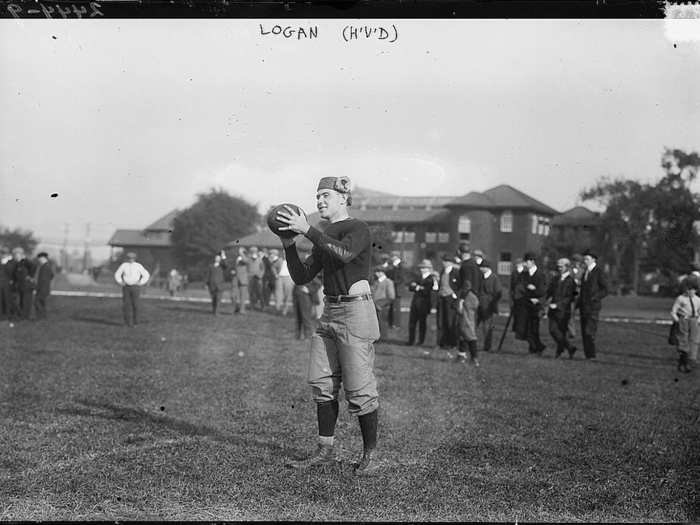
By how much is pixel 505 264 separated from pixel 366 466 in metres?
49.2

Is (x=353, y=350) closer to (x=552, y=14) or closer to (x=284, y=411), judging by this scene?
(x=284, y=411)

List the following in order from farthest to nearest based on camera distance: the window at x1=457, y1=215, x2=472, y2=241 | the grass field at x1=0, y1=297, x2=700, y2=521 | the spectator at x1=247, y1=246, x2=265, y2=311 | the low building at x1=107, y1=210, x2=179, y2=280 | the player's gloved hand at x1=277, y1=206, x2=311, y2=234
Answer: the low building at x1=107, y1=210, x2=179, y2=280, the window at x1=457, y1=215, x2=472, y2=241, the spectator at x1=247, y1=246, x2=265, y2=311, the player's gloved hand at x1=277, y1=206, x2=311, y2=234, the grass field at x1=0, y1=297, x2=700, y2=521

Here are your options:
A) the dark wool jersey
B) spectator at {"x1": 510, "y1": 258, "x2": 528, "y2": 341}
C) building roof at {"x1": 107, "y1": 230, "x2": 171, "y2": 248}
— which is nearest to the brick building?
building roof at {"x1": 107, "y1": 230, "x2": 171, "y2": 248}

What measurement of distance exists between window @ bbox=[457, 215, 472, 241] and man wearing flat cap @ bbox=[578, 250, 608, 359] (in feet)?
124

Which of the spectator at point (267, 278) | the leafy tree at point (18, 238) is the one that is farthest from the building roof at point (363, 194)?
the leafy tree at point (18, 238)

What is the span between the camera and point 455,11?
18.2 feet

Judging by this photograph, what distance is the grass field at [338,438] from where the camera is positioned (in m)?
4.38

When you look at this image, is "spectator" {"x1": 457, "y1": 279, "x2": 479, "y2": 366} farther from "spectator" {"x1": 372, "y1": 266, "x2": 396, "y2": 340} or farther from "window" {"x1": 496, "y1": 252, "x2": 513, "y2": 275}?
"window" {"x1": 496, "y1": 252, "x2": 513, "y2": 275}

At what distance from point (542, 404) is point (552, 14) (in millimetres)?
4457

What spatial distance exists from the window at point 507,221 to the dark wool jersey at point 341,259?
4564cm

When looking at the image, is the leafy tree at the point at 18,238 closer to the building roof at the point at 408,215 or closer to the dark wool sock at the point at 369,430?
the building roof at the point at 408,215

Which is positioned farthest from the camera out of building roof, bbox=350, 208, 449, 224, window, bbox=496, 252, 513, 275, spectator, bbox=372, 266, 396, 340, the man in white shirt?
window, bbox=496, 252, 513, 275

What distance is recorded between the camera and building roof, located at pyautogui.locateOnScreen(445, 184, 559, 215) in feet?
161

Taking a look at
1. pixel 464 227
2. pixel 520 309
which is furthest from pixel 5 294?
pixel 464 227
